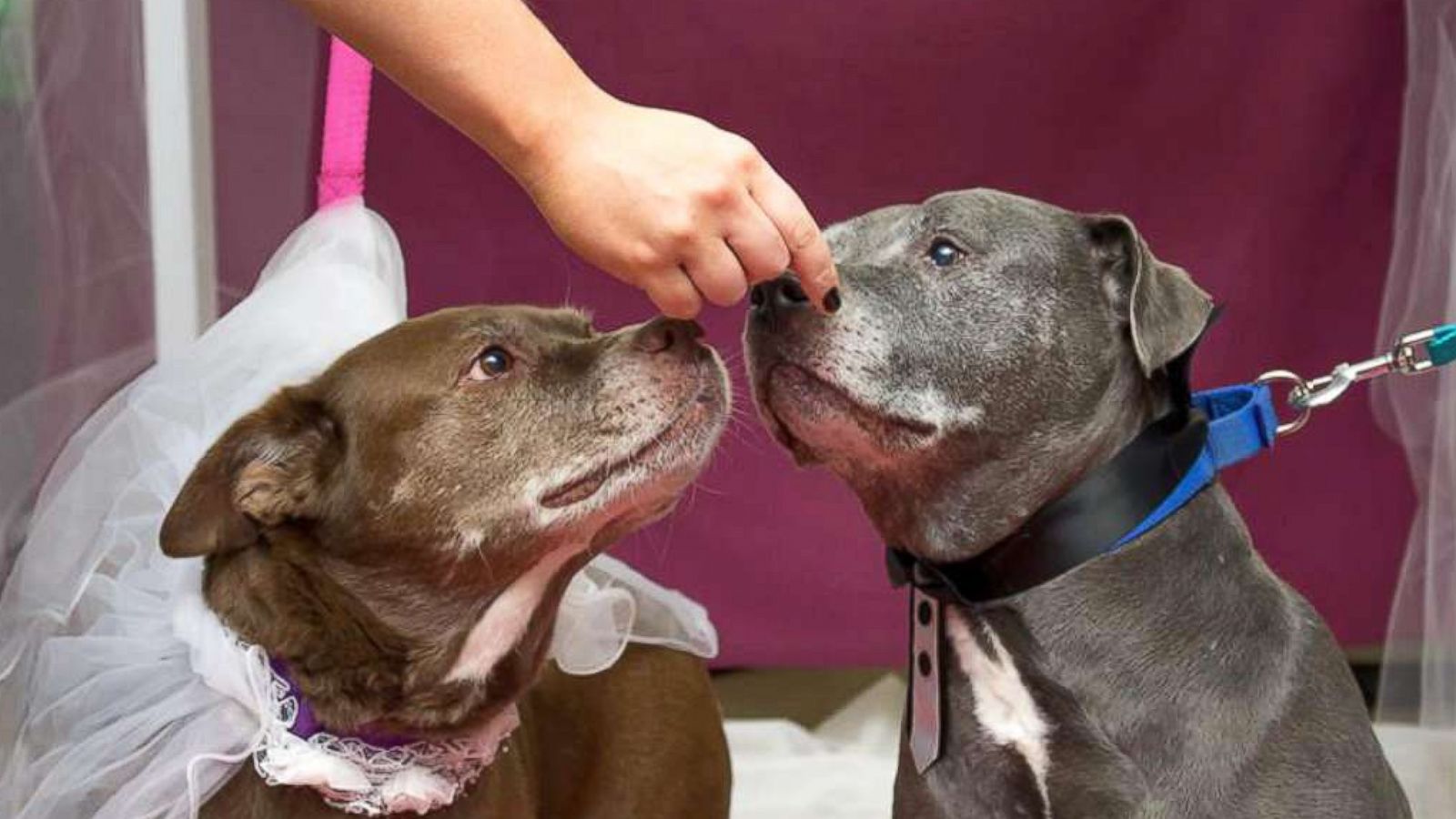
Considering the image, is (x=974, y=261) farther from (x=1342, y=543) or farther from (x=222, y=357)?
(x=1342, y=543)

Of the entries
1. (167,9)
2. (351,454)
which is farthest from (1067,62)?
(351,454)

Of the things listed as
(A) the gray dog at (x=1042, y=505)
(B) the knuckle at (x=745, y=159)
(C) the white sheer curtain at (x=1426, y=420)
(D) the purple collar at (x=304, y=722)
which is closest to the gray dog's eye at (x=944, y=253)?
(A) the gray dog at (x=1042, y=505)

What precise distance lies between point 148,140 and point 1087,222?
123 cm

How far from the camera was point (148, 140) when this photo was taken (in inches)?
93.0

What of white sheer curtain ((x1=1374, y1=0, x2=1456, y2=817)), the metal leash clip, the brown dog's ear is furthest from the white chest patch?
white sheer curtain ((x1=1374, y1=0, x2=1456, y2=817))

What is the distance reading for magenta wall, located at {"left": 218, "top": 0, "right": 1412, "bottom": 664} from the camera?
9.68 feet

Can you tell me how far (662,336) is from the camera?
5.88ft

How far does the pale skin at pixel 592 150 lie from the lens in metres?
1.48

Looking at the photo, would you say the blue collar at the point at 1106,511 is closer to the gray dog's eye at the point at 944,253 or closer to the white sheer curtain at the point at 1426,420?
the gray dog's eye at the point at 944,253

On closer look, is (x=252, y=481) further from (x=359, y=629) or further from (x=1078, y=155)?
(x=1078, y=155)

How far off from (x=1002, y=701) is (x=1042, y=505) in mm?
193

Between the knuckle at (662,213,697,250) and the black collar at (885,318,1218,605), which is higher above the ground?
the knuckle at (662,213,697,250)

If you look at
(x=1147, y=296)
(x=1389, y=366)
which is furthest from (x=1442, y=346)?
(x=1147, y=296)

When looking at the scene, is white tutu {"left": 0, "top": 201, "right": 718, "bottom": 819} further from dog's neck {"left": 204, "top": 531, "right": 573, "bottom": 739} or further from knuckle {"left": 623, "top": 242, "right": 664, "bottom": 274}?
knuckle {"left": 623, "top": 242, "right": 664, "bottom": 274}
